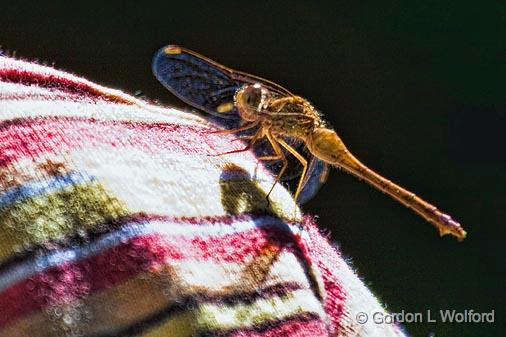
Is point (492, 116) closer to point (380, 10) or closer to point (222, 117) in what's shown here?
point (380, 10)

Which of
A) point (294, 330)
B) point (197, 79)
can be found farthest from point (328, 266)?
point (197, 79)

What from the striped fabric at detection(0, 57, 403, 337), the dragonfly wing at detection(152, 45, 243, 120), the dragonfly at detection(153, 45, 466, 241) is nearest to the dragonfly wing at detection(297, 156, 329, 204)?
the dragonfly at detection(153, 45, 466, 241)

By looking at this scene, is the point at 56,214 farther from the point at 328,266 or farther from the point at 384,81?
→ the point at 384,81

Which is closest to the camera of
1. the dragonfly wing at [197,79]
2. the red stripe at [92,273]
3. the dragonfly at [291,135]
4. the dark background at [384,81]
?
the red stripe at [92,273]

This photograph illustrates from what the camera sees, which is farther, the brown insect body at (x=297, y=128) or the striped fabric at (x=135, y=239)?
the brown insect body at (x=297, y=128)

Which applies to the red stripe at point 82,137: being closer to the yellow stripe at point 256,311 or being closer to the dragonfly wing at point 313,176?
the yellow stripe at point 256,311

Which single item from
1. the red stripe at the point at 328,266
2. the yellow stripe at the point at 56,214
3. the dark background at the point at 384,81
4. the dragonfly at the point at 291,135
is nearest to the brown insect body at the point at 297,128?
the dragonfly at the point at 291,135

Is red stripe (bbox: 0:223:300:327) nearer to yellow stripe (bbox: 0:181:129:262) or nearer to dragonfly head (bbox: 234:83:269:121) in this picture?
yellow stripe (bbox: 0:181:129:262)
